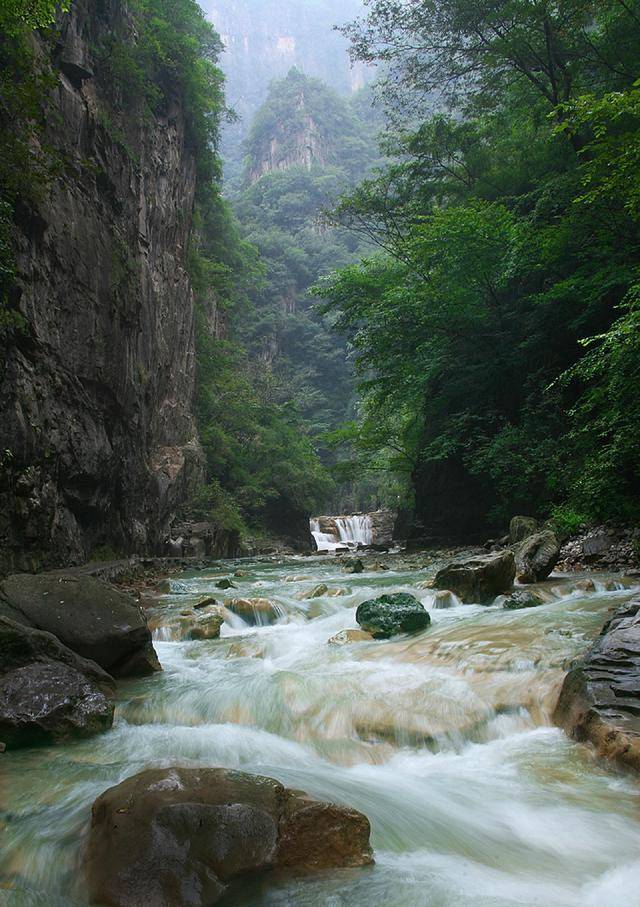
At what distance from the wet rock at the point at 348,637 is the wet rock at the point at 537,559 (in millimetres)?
3103

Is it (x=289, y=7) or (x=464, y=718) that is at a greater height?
(x=289, y=7)

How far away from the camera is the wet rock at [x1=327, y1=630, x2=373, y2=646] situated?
20.4ft

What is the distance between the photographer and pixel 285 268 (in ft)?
187

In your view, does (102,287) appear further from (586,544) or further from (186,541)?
(586,544)

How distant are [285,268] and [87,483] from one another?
1973 inches

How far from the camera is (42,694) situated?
149 inches

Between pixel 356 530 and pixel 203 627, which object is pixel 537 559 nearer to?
pixel 203 627

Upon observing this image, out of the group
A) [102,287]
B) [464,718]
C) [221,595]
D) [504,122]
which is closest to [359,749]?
[464,718]

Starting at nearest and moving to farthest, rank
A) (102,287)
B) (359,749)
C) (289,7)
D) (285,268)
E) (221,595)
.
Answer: (359,749), (221,595), (102,287), (285,268), (289,7)

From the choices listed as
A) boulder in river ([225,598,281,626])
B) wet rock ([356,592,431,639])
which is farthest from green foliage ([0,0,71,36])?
wet rock ([356,592,431,639])

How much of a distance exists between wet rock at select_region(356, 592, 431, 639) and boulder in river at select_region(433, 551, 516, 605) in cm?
109

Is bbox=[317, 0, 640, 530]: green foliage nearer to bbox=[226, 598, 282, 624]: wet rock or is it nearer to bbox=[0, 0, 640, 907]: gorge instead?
bbox=[0, 0, 640, 907]: gorge

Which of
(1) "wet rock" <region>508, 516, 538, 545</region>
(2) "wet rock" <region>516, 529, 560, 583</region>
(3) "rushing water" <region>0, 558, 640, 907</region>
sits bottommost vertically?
(3) "rushing water" <region>0, 558, 640, 907</region>

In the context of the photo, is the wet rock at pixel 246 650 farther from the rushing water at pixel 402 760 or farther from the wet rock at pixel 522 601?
the wet rock at pixel 522 601
